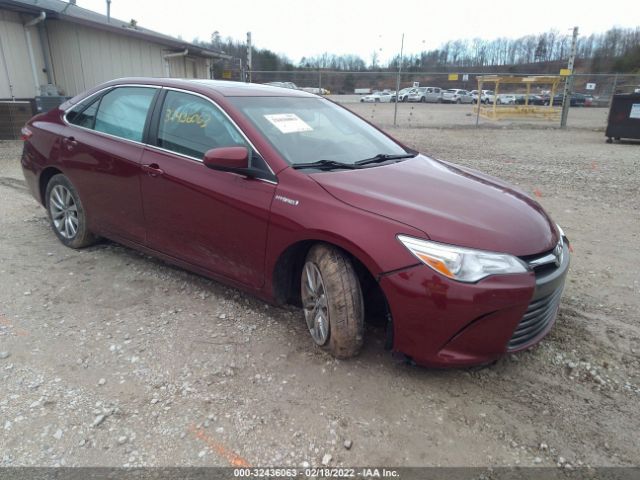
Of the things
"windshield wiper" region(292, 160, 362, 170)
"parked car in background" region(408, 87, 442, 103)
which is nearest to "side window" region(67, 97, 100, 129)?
"windshield wiper" region(292, 160, 362, 170)

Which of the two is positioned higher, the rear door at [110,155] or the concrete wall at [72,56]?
the concrete wall at [72,56]

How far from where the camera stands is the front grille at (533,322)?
2.52 metres

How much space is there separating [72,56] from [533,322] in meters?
15.8

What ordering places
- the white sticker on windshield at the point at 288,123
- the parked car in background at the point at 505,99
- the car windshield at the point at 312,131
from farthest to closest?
the parked car in background at the point at 505,99, the white sticker on windshield at the point at 288,123, the car windshield at the point at 312,131

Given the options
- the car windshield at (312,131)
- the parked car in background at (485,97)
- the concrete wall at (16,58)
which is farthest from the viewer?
the parked car in background at (485,97)

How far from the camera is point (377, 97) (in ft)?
117

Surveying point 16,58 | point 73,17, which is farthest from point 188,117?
point 73,17

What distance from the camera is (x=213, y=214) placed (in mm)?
3189

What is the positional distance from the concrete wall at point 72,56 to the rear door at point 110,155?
34.3ft

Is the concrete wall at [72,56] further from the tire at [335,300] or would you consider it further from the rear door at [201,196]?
the tire at [335,300]

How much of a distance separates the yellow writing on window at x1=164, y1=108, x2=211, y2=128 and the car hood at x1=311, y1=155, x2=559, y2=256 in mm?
1050

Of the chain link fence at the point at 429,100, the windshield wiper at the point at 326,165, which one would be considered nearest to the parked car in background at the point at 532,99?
the chain link fence at the point at 429,100

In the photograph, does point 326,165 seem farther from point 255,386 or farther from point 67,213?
point 67,213

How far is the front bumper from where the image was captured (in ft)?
7.66
